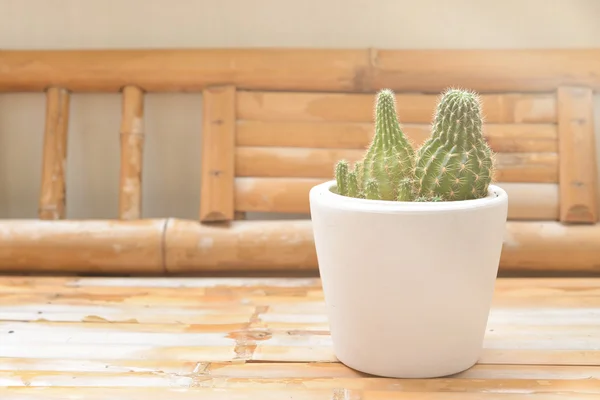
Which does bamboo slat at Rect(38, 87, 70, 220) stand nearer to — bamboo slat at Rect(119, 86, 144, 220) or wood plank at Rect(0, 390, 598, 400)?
bamboo slat at Rect(119, 86, 144, 220)

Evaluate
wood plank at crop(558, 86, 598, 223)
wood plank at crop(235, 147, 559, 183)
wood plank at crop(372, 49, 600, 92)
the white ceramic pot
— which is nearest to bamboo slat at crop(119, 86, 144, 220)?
wood plank at crop(235, 147, 559, 183)

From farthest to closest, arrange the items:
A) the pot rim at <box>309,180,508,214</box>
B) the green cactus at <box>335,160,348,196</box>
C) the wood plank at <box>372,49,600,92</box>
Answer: the wood plank at <box>372,49,600,92</box> → the green cactus at <box>335,160,348,196</box> → the pot rim at <box>309,180,508,214</box>

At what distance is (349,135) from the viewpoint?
133 centimetres

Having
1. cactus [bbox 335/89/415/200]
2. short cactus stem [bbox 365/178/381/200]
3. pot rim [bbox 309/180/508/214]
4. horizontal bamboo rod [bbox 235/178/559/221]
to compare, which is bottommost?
horizontal bamboo rod [bbox 235/178/559/221]

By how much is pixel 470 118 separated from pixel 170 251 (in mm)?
764

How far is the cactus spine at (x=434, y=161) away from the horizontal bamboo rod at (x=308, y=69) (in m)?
0.54

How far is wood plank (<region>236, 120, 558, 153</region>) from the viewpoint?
132 centimetres

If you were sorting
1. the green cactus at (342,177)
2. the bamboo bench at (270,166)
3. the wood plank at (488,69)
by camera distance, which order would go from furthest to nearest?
the wood plank at (488,69)
the bamboo bench at (270,166)
the green cactus at (342,177)

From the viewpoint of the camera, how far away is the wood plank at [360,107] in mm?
1333

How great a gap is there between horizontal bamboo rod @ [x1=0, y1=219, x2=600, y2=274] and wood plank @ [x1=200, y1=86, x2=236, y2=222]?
0.04 meters

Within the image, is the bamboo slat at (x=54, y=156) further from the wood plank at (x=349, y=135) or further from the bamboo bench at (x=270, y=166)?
the wood plank at (x=349, y=135)

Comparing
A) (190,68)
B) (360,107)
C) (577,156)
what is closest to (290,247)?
(360,107)

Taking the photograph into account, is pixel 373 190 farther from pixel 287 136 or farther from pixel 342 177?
pixel 287 136

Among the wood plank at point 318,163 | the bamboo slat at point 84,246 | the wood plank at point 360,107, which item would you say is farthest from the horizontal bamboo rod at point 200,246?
the wood plank at point 360,107
